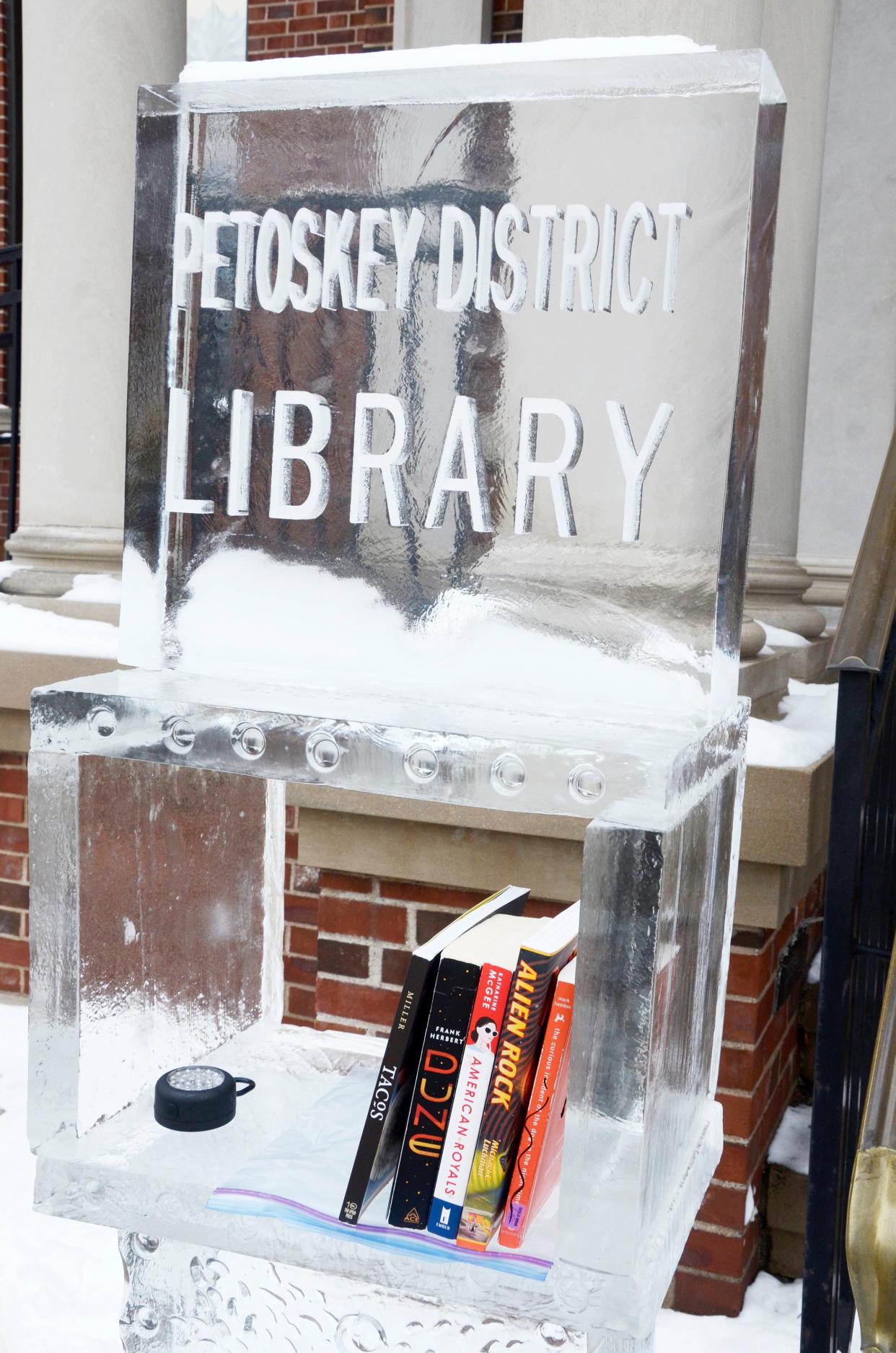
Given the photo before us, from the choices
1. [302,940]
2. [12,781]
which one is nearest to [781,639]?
[302,940]

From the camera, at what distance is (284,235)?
0.94m

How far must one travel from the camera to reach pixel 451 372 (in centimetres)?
91

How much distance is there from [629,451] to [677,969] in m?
0.39

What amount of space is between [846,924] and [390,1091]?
847 mm

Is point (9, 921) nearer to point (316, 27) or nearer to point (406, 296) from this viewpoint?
point (406, 296)

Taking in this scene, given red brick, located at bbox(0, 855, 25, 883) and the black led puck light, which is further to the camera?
red brick, located at bbox(0, 855, 25, 883)

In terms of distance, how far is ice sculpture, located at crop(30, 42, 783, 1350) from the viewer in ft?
2.71

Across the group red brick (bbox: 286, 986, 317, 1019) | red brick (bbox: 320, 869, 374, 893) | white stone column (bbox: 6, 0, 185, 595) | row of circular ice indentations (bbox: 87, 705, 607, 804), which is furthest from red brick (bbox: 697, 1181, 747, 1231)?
→ white stone column (bbox: 6, 0, 185, 595)

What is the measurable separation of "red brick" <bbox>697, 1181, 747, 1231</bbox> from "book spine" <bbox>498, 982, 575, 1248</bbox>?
38.7 inches

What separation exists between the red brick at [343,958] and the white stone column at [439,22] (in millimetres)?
3238

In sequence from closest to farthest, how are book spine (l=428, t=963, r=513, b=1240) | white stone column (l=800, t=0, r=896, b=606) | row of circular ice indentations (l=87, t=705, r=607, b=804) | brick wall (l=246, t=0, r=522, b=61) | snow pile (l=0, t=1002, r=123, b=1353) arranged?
row of circular ice indentations (l=87, t=705, r=607, b=804)
book spine (l=428, t=963, r=513, b=1240)
snow pile (l=0, t=1002, r=123, b=1353)
white stone column (l=800, t=0, r=896, b=606)
brick wall (l=246, t=0, r=522, b=61)

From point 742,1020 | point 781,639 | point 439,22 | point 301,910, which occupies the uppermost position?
point 439,22

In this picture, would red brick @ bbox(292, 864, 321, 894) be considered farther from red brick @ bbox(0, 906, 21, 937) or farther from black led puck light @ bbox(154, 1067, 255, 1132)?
black led puck light @ bbox(154, 1067, 255, 1132)

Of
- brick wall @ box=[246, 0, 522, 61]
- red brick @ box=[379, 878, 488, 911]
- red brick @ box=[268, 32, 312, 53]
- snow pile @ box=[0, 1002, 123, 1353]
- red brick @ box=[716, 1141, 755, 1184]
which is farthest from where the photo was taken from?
red brick @ box=[268, 32, 312, 53]
